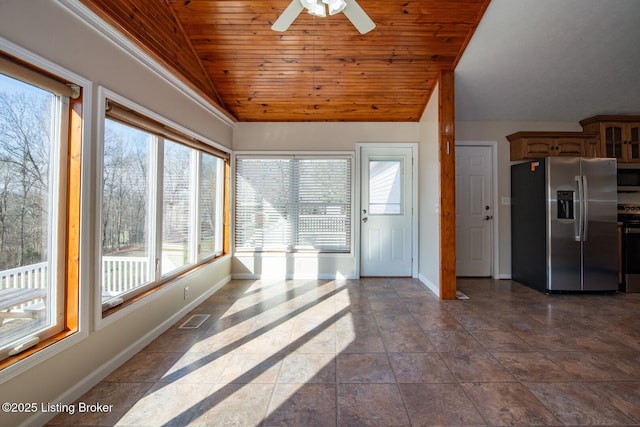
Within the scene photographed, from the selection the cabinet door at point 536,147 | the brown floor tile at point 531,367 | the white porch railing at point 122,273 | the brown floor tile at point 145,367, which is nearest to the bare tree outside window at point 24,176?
the white porch railing at point 122,273

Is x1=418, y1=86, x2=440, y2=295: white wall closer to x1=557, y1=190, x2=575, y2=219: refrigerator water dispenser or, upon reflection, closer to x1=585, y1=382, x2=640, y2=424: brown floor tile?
x1=557, y1=190, x2=575, y2=219: refrigerator water dispenser

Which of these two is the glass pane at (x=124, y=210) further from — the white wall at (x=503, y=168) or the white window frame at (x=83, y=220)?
the white wall at (x=503, y=168)

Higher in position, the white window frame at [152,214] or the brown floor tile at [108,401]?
the white window frame at [152,214]

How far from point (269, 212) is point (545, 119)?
4376mm

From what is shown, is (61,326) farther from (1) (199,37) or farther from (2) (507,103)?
(2) (507,103)

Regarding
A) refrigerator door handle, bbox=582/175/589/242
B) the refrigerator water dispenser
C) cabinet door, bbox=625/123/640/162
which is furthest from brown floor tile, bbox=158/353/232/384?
cabinet door, bbox=625/123/640/162

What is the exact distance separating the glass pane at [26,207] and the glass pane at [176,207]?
1004mm

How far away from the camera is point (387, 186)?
4.27 metres

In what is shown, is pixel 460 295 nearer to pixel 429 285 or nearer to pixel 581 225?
pixel 429 285

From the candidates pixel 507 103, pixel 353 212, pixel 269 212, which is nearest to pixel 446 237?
pixel 353 212

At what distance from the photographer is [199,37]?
286 cm

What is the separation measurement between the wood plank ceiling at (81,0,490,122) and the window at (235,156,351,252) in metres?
0.77

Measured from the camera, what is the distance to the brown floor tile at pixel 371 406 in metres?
1.43

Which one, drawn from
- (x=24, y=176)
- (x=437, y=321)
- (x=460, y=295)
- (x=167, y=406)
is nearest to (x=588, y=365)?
(x=437, y=321)
